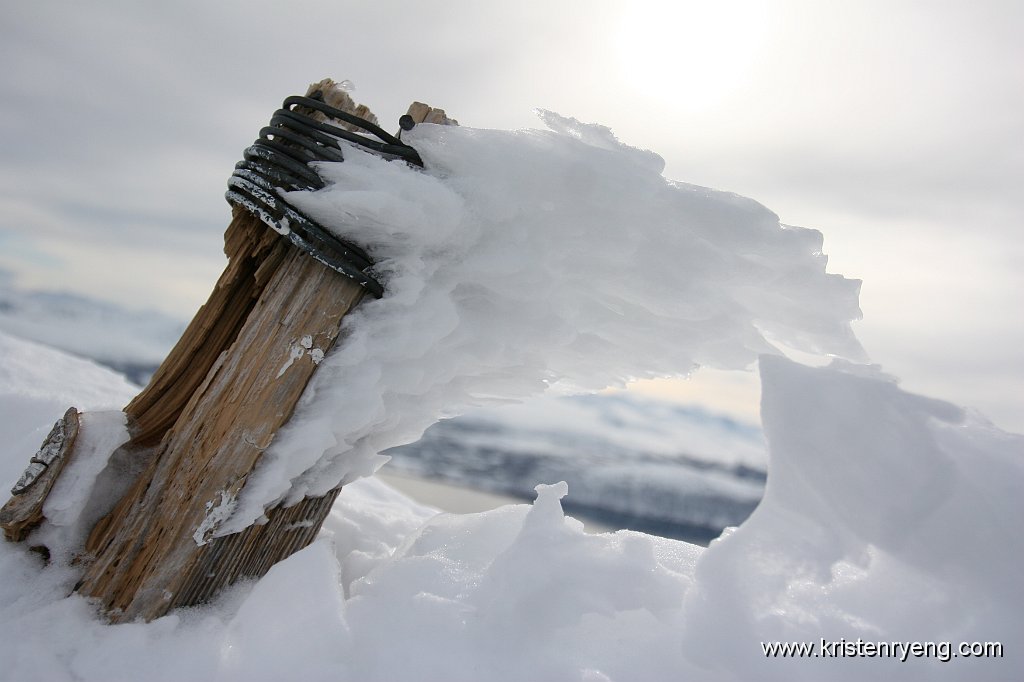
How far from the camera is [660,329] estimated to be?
1.83m

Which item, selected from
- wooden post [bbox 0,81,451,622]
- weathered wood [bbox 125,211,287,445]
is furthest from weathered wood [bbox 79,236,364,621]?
weathered wood [bbox 125,211,287,445]

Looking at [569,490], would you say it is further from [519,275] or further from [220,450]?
[220,450]

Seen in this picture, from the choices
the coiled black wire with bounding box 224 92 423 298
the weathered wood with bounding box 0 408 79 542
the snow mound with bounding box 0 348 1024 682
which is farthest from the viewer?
the weathered wood with bounding box 0 408 79 542

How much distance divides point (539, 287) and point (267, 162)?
28.2 inches

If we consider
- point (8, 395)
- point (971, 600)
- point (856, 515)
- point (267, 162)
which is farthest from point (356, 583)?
point (8, 395)

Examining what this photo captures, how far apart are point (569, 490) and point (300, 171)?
38.6 inches

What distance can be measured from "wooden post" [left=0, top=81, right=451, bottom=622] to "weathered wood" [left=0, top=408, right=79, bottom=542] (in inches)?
0.7

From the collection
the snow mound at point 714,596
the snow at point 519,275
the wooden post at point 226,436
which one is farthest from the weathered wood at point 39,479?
the snow at point 519,275

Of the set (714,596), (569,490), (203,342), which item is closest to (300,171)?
(203,342)

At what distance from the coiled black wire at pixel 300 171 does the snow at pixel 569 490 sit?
56 mm

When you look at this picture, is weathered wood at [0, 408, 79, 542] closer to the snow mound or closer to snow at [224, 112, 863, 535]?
the snow mound

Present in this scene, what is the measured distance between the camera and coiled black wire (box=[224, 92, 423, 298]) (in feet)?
4.84

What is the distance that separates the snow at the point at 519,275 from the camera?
1.53 metres

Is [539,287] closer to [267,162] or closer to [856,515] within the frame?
[267,162]
